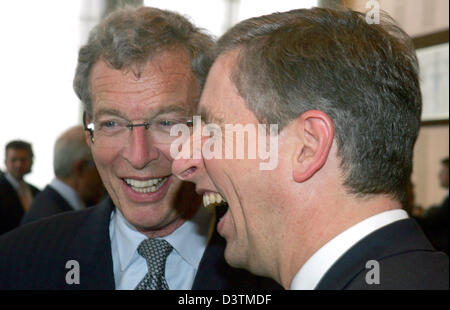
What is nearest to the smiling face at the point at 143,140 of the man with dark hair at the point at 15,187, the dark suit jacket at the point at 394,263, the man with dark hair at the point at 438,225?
the dark suit jacket at the point at 394,263

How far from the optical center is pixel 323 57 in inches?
42.5

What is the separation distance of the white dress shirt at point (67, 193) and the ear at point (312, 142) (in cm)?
243

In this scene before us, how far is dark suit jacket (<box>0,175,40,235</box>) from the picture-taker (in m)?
4.74

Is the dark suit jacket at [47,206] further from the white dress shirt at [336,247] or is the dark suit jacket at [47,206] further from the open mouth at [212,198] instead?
the white dress shirt at [336,247]

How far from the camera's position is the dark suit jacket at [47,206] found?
303 cm

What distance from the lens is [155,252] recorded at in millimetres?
1726

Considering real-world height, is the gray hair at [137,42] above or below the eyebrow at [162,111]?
above

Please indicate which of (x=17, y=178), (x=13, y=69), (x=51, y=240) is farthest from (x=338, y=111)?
(x=13, y=69)

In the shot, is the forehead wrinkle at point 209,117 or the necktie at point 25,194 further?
the necktie at point 25,194

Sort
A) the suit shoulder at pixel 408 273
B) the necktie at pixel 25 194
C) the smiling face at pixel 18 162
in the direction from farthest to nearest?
the smiling face at pixel 18 162 → the necktie at pixel 25 194 → the suit shoulder at pixel 408 273

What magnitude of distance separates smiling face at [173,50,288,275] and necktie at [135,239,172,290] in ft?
1.53

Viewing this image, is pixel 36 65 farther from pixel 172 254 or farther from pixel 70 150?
pixel 172 254
